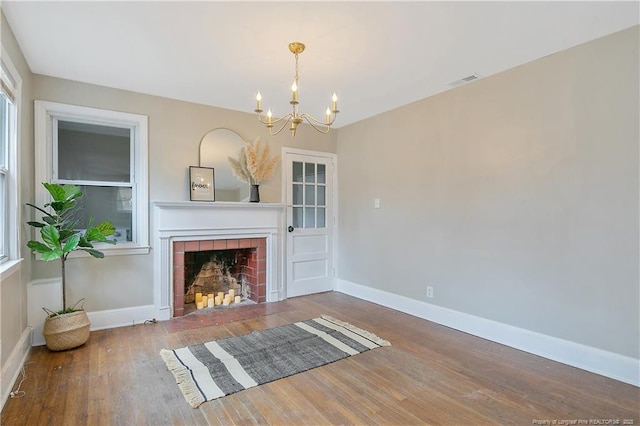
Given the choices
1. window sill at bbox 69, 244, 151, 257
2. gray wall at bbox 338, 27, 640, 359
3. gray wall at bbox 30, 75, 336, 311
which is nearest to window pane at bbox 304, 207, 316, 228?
gray wall at bbox 338, 27, 640, 359

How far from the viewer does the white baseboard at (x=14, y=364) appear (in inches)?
83.0

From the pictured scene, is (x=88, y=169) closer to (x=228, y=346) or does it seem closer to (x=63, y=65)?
(x=63, y=65)

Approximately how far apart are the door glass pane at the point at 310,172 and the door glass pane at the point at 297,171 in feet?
0.30

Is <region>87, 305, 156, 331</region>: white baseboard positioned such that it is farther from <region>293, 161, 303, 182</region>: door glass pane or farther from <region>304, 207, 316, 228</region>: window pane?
<region>293, 161, 303, 182</region>: door glass pane

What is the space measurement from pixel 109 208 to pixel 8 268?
131cm

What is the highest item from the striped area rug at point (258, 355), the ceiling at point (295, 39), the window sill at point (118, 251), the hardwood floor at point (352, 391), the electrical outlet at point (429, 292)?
the ceiling at point (295, 39)

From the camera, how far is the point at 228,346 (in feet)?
9.65

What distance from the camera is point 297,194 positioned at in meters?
4.77

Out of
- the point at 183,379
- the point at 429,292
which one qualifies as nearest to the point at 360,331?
the point at 429,292

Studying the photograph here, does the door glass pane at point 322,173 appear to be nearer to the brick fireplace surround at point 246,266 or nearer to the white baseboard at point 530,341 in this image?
the brick fireplace surround at point 246,266

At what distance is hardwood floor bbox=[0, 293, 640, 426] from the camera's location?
1960 millimetres

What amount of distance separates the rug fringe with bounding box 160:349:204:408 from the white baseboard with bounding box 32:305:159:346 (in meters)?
0.90

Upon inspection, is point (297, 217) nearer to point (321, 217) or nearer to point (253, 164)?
point (321, 217)

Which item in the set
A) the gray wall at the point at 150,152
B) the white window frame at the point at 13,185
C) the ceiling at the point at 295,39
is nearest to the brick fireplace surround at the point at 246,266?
the gray wall at the point at 150,152
